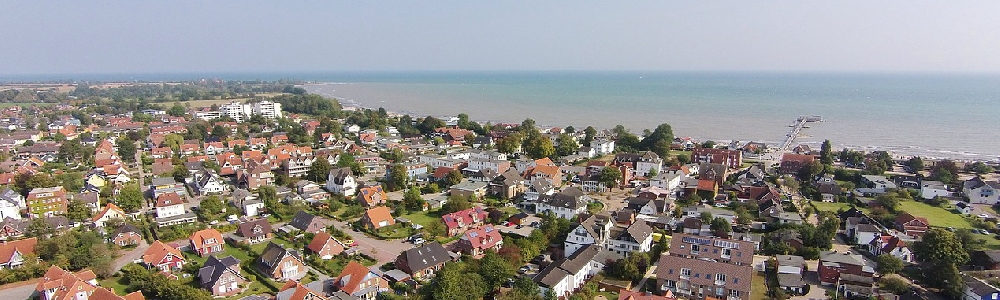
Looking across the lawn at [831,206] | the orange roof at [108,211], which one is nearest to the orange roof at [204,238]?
the orange roof at [108,211]

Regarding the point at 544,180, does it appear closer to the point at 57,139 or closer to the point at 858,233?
the point at 858,233

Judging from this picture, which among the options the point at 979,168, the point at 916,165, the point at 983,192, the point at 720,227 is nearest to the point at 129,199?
the point at 720,227

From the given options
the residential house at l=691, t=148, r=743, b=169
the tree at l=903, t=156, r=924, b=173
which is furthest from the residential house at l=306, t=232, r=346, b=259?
the tree at l=903, t=156, r=924, b=173

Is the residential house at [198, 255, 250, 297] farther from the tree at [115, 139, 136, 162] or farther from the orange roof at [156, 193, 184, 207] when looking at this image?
the tree at [115, 139, 136, 162]

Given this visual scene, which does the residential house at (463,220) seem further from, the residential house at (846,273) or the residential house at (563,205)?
the residential house at (846,273)

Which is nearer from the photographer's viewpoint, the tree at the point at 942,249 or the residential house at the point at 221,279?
the residential house at the point at 221,279

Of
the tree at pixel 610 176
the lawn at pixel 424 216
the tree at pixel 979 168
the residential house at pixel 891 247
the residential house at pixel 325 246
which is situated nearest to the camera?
the residential house at pixel 891 247

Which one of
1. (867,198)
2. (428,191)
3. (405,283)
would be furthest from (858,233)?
(428,191)
